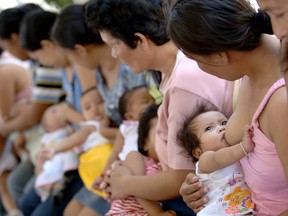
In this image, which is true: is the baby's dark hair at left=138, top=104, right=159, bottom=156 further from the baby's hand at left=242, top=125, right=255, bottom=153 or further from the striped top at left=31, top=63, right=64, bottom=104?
the striped top at left=31, top=63, right=64, bottom=104

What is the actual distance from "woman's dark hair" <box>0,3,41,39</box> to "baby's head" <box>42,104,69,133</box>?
0.66 metres

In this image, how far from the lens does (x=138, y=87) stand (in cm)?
237

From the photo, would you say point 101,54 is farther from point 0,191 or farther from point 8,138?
point 0,191

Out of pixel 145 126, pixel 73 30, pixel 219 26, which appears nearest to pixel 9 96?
pixel 73 30

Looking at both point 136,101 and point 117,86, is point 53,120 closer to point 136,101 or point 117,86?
point 117,86

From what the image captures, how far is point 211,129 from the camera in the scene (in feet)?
5.09

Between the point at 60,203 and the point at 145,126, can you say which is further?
the point at 60,203

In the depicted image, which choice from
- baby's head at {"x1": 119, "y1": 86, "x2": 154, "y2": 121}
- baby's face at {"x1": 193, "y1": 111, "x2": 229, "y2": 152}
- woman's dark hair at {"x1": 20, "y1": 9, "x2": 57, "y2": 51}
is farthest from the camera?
woman's dark hair at {"x1": 20, "y1": 9, "x2": 57, "y2": 51}

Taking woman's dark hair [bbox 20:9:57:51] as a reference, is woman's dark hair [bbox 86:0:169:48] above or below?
above

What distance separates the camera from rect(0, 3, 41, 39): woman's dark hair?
11.0 ft

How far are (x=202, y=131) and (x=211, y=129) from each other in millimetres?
31

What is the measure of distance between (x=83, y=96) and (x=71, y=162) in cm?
40

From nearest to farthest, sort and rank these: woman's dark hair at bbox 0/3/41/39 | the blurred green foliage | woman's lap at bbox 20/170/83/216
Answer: woman's lap at bbox 20/170/83/216 → woman's dark hair at bbox 0/3/41/39 → the blurred green foliage

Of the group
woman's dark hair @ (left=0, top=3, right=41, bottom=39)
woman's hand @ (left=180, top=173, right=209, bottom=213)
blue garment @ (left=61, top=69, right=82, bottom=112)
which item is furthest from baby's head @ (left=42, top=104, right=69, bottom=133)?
woman's hand @ (left=180, top=173, right=209, bottom=213)
